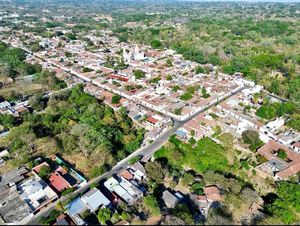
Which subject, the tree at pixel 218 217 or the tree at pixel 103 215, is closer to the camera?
the tree at pixel 218 217

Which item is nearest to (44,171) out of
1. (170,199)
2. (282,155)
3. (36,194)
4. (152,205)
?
(36,194)

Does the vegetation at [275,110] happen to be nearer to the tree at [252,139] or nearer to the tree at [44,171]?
the tree at [252,139]

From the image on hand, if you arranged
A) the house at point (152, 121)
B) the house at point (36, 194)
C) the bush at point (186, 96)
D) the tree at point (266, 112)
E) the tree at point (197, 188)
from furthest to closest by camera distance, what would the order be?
the bush at point (186, 96) < the tree at point (266, 112) < the house at point (152, 121) < the tree at point (197, 188) < the house at point (36, 194)

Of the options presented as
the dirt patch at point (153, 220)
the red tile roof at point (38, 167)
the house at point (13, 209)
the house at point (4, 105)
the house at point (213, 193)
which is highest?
the house at point (213, 193)

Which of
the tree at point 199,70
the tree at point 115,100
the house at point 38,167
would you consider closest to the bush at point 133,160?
the house at point 38,167

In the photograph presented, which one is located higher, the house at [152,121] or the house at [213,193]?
the house at [152,121]
